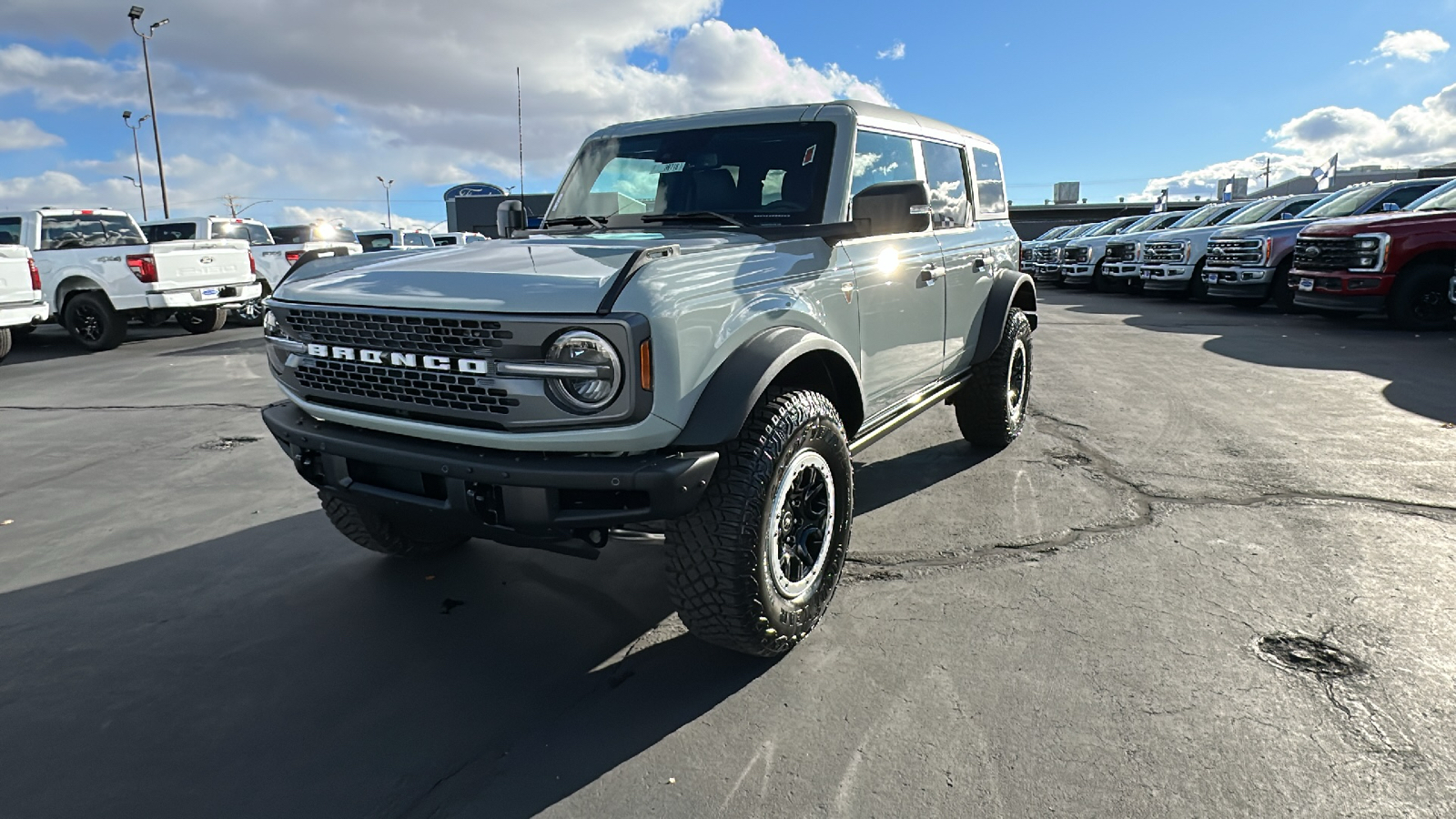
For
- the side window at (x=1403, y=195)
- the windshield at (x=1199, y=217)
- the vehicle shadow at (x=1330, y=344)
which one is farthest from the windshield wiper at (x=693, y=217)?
the windshield at (x=1199, y=217)

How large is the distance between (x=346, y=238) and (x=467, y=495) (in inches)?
647

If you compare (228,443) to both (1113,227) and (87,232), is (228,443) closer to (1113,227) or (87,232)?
(87,232)

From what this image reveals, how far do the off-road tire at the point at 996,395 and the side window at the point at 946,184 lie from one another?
813 mm

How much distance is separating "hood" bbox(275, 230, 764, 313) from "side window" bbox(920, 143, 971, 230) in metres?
1.60

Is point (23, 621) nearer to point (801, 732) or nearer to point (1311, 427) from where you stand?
point (801, 732)

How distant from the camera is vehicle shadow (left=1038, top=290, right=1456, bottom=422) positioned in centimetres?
712

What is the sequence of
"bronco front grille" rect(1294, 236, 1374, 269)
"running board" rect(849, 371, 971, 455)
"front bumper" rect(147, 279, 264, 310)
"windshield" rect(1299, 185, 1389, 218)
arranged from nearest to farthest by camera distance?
"running board" rect(849, 371, 971, 455) → "bronco front grille" rect(1294, 236, 1374, 269) → "front bumper" rect(147, 279, 264, 310) → "windshield" rect(1299, 185, 1389, 218)

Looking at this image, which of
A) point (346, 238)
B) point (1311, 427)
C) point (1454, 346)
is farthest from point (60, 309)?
point (1454, 346)

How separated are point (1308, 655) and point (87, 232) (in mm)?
14583

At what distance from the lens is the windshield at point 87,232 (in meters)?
11.9

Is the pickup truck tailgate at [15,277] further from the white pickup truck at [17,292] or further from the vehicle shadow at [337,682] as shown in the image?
the vehicle shadow at [337,682]

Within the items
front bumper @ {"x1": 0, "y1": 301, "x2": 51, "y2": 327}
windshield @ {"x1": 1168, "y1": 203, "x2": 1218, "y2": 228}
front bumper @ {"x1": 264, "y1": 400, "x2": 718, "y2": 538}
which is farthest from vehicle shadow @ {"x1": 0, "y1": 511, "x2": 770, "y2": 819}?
windshield @ {"x1": 1168, "y1": 203, "x2": 1218, "y2": 228}

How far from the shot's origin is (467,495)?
261cm

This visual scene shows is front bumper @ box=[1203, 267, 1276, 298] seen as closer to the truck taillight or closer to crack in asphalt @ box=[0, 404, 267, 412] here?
crack in asphalt @ box=[0, 404, 267, 412]
